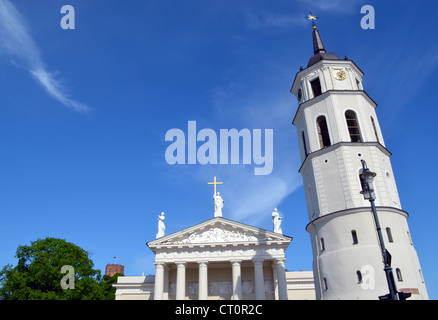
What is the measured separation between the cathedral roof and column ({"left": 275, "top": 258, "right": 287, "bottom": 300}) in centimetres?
1854

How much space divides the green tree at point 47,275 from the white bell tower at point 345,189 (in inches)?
1017

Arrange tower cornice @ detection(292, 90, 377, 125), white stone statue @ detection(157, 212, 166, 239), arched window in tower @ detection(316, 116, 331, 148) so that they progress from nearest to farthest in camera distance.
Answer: arched window in tower @ detection(316, 116, 331, 148)
tower cornice @ detection(292, 90, 377, 125)
white stone statue @ detection(157, 212, 166, 239)

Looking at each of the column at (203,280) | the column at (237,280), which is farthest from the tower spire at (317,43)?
the column at (203,280)

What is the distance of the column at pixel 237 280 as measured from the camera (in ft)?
106

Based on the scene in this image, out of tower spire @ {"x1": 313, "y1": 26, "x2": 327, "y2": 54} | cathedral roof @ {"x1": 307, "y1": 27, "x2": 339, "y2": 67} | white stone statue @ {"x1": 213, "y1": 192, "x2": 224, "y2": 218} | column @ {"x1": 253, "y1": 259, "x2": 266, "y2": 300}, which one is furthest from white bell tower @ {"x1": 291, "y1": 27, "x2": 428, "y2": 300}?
white stone statue @ {"x1": 213, "y1": 192, "x2": 224, "y2": 218}

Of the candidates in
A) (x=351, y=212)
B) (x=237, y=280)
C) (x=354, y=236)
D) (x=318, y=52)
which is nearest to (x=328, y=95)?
(x=318, y=52)

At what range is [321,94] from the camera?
26281 mm

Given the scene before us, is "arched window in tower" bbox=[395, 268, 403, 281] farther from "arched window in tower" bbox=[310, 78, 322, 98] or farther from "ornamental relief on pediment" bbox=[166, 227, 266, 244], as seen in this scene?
"ornamental relief on pediment" bbox=[166, 227, 266, 244]

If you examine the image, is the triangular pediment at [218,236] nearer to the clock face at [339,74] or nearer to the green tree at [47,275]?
the green tree at [47,275]

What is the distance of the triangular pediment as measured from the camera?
3509 centimetres
